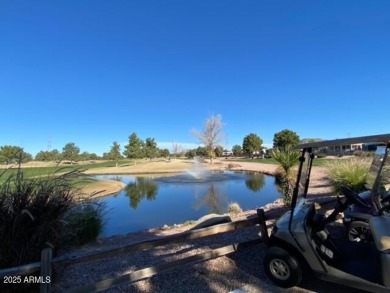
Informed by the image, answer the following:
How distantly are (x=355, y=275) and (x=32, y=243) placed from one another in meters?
3.46

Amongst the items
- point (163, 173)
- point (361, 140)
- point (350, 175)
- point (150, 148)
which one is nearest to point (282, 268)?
point (361, 140)

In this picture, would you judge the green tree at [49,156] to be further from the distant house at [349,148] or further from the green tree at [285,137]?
the green tree at [285,137]

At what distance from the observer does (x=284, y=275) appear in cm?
371

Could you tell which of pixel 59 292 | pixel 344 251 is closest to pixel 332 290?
pixel 344 251

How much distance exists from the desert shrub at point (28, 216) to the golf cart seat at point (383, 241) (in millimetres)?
3353

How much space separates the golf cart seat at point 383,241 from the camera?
2949mm

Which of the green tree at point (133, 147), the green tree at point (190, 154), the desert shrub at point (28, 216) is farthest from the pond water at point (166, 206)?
the green tree at point (190, 154)

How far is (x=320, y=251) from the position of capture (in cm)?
347

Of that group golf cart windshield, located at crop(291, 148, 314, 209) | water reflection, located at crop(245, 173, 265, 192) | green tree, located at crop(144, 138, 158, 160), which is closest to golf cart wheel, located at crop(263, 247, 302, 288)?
golf cart windshield, located at crop(291, 148, 314, 209)

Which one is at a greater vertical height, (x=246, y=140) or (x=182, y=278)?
(x=246, y=140)

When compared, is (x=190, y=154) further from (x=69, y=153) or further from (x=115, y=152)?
(x=69, y=153)

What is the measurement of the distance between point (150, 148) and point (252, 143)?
88.3 feet

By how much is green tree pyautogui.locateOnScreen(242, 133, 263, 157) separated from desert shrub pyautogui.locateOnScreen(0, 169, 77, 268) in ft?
267

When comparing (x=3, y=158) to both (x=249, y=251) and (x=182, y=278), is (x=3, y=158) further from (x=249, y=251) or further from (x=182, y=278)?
(x=249, y=251)
